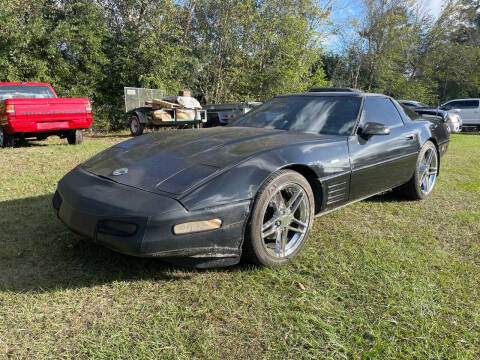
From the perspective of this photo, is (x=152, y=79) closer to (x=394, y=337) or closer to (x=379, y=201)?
(x=379, y=201)

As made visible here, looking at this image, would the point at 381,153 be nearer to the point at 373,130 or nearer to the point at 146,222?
the point at 373,130

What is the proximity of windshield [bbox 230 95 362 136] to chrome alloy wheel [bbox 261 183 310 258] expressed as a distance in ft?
2.57

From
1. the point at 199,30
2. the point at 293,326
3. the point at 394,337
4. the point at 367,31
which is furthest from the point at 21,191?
the point at 367,31

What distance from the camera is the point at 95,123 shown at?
Answer: 11.0 meters

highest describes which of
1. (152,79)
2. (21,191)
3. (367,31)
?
(367,31)

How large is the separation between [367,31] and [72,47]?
20.0m

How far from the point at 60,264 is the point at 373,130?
8.61 feet

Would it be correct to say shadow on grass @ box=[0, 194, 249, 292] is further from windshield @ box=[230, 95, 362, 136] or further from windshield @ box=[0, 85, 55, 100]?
windshield @ box=[0, 85, 55, 100]

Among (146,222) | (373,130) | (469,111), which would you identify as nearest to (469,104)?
(469,111)

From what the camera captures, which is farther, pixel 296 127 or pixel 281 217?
pixel 296 127

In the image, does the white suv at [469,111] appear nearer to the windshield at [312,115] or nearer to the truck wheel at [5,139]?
the windshield at [312,115]

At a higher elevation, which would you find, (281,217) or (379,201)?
(281,217)

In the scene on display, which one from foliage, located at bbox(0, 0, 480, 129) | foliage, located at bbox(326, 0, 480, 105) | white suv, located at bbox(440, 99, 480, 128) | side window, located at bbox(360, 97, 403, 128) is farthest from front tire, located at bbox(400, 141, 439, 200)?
foliage, located at bbox(326, 0, 480, 105)

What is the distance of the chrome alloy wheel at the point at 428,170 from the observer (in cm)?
398
